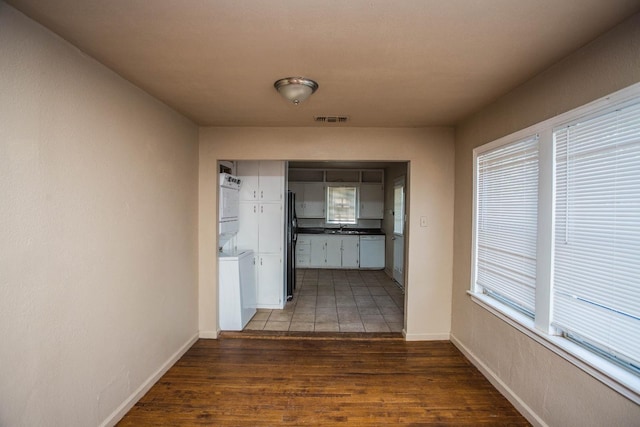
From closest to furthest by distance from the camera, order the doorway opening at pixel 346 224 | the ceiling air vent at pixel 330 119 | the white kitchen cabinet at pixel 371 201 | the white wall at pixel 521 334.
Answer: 1. the white wall at pixel 521 334
2. the ceiling air vent at pixel 330 119
3. the doorway opening at pixel 346 224
4. the white kitchen cabinet at pixel 371 201

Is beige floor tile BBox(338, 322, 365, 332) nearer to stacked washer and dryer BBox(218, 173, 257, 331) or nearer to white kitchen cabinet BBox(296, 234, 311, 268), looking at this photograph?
stacked washer and dryer BBox(218, 173, 257, 331)

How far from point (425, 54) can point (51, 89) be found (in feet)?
6.57

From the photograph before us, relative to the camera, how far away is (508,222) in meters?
2.29

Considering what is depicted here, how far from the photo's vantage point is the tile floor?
3.62 meters

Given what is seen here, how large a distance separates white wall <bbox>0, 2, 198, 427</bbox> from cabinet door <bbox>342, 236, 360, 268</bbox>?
4746 millimetres

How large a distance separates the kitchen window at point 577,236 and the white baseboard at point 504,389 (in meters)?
0.51

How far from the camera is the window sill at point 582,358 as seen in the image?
1368 mm

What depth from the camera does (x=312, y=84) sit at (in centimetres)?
206

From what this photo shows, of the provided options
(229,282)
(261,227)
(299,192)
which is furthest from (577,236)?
(299,192)

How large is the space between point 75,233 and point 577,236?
2842 mm

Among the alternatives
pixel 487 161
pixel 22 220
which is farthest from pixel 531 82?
pixel 22 220

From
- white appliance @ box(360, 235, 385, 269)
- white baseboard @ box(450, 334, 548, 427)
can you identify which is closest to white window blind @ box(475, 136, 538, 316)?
white baseboard @ box(450, 334, 548, 427)

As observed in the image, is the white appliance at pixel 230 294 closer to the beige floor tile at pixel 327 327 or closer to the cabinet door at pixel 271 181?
the beige floor tile at pixel 327 327

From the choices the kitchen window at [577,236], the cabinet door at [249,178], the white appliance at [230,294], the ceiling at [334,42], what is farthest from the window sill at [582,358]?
the cabinet door at [249,178]
